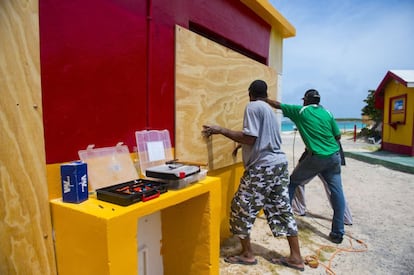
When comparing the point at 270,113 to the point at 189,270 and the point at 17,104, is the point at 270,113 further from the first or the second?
the point at 17,104

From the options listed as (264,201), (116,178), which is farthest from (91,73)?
(264,201)

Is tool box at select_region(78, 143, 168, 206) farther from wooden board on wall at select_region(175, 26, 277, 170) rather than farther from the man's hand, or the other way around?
the man's hand

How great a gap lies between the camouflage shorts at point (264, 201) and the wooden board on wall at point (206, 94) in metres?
0.55

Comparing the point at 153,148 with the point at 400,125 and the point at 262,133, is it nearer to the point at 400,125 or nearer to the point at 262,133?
the point at 262,133

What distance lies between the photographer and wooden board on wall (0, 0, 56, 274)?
1406mm

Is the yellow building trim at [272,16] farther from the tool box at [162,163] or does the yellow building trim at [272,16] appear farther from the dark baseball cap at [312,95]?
the tool box at [162,163]

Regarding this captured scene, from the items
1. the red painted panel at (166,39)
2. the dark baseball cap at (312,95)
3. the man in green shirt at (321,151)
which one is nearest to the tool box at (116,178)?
the red painted panel at (166,39)

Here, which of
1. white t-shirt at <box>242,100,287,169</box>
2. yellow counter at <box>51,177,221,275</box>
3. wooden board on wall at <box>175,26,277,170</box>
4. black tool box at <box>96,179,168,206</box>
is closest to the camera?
yellow counter at <box>51,177,221,275</box>

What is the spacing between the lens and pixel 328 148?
11.7 ft

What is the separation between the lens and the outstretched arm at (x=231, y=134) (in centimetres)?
273

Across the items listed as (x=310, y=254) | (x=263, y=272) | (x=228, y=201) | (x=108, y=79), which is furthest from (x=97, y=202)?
(x=310, y=254)

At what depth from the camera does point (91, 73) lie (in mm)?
1814

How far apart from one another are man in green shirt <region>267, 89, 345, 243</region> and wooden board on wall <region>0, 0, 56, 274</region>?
2907 millimetres

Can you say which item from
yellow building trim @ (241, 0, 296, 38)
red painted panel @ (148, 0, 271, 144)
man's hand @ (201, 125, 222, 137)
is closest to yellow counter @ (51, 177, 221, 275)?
red painted panel @ (148, 0, 271, 144)
